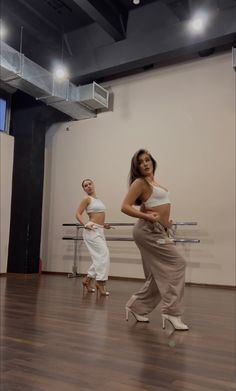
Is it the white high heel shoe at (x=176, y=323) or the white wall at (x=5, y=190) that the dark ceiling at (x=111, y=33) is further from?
the white high heel shoe at (x=176, y=323)

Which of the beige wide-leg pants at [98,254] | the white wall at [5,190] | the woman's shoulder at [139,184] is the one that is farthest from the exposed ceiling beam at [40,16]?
the woman's shoulder at [139,184]

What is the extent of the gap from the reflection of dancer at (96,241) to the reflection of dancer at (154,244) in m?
1.50

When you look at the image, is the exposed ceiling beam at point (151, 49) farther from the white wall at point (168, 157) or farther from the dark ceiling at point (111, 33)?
the white wall at point (168, 157)

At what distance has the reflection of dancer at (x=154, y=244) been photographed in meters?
2.49

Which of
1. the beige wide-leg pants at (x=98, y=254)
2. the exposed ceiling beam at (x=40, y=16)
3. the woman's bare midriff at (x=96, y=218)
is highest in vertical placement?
the exposed ceiling beam at (x=40, y=16)

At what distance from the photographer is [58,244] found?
7070 millimetres

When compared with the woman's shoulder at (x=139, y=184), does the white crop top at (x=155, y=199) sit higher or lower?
lower

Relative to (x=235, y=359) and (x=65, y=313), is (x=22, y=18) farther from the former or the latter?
(x=235, y=359)

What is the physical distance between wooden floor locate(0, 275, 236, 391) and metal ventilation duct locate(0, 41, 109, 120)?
342 cm

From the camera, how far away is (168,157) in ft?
19.9

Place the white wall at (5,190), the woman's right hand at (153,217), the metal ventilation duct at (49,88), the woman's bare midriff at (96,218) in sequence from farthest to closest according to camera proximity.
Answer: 1. the white wall at (5,190)
2. the metal ventilation duct at (49,88)
3. the woman's bare midriff at (96,218)
4. the woman's right hand at (153,217)

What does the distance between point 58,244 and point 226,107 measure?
12.1 ft

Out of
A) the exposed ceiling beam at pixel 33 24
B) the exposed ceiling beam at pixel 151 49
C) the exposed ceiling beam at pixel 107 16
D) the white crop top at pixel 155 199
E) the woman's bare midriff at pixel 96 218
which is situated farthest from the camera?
the exposed ceiling beam at pixel 33 24

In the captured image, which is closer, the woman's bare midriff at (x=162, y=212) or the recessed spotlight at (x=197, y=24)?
the woman's bare midriff at (x=162, y=212)
